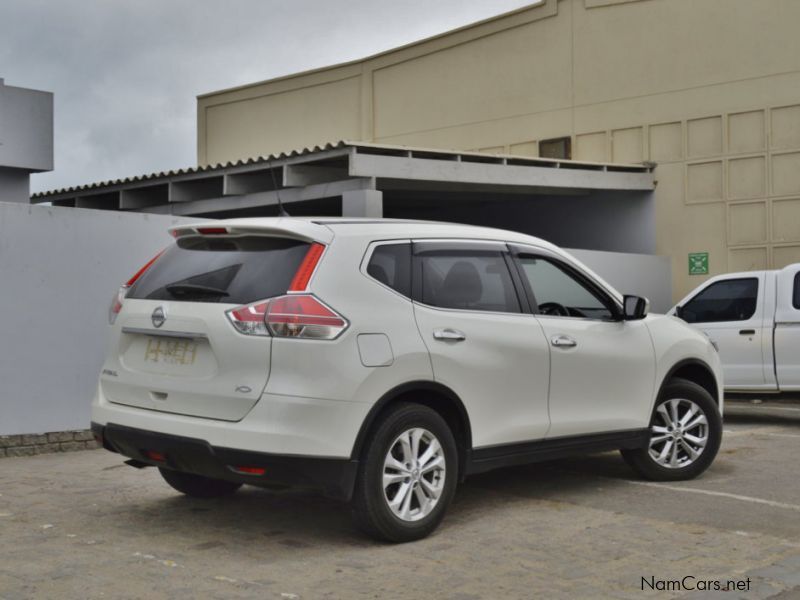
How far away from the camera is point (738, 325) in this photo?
12.1 m

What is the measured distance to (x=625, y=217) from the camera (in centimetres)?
2398

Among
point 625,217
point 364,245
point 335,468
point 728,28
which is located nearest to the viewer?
point 335,468

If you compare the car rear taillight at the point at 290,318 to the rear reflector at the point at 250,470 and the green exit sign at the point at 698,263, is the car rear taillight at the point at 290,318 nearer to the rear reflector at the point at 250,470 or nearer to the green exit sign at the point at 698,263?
the rear reflector at the point at 250,470

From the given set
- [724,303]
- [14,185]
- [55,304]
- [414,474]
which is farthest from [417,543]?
[14,185]

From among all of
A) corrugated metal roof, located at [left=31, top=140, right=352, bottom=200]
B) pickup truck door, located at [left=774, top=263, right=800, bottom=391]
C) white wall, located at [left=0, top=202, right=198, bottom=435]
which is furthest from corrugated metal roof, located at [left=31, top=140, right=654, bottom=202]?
pickup truck door, located at [left=774, top=263, right=800, bottom=391]

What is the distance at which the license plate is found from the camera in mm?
5832

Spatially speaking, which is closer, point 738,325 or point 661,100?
point 738,325

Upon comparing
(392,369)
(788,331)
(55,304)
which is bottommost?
(392,369)

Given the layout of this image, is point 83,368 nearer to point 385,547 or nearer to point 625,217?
point 385,547

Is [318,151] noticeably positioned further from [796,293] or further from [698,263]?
[698,263]

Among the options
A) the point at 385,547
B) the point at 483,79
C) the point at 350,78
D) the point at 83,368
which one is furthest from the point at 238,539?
the point at 350,78

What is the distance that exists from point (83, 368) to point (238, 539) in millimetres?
4526

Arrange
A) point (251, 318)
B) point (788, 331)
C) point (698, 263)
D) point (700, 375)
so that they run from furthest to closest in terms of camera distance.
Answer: point (698, 263), point (788, 331), point (700, 375), point (251, 318)

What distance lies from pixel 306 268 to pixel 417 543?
1709mm
